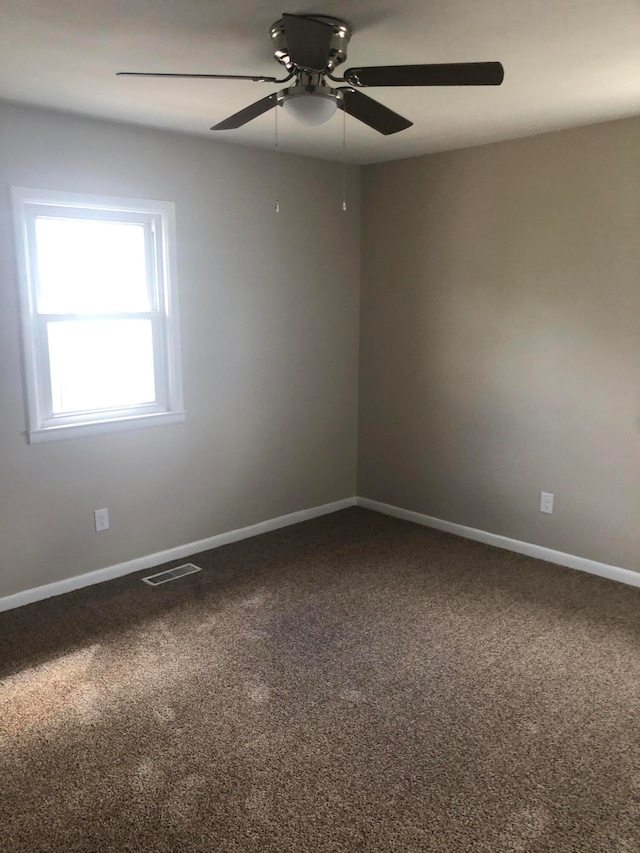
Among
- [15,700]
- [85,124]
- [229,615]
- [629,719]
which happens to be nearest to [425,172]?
[85,124]

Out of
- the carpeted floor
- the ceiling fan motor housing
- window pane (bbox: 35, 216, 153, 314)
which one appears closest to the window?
window pane (bbox: 35, 216, 153, 314)

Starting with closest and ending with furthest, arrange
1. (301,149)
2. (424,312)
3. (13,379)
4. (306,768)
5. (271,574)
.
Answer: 1. (306,768)
2. (13,379)
3. (271,574)
4. (301,149)
5. (424,312)

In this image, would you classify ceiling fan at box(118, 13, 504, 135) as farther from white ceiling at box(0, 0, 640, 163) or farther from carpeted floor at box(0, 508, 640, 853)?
carpeted floor at box(0, 508, 640, 853)

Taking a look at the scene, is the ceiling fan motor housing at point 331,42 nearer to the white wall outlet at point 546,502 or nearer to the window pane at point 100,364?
the window pane at point 100,364

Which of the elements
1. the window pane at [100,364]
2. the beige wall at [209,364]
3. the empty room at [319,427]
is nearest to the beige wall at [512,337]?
the empty room at [319,427]

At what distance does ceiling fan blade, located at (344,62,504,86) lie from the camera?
1.85m

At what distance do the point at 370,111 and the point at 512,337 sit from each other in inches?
79.3

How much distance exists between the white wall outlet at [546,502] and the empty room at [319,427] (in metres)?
0.03

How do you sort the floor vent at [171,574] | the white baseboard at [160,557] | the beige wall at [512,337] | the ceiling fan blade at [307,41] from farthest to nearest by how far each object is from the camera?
the floor vent at [171,574]
the beige wall at [512,337]
the white baseboard at [160,557]
the ceiling fan blade at [307,41]

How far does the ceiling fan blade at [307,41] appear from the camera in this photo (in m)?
1.83

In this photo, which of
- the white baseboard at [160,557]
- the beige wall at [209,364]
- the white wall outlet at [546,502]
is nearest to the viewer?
the beige wall at [209,364]

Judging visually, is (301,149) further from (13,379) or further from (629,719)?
(629,719)

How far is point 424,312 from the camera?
14.4ft

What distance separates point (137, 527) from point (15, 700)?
1.32 m
